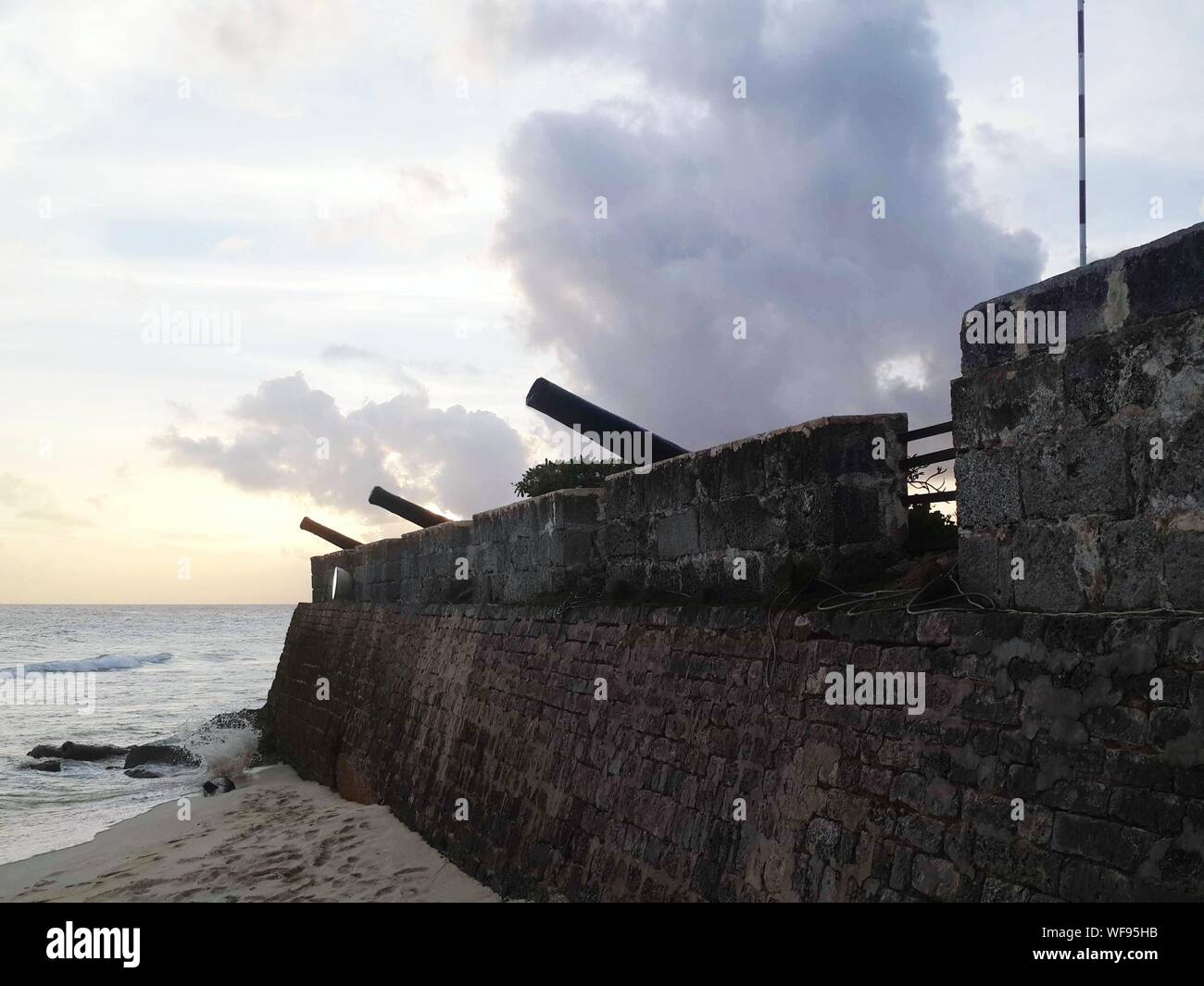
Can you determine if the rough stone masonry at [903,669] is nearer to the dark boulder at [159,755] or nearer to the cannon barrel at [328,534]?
the cannon barrel at [328,534]

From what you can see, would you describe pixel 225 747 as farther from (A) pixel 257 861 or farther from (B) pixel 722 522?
(B) pixel 722 522

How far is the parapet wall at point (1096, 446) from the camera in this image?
3.39m

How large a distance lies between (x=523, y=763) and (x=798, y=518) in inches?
123

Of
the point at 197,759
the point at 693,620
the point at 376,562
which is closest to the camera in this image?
the point at 693,620

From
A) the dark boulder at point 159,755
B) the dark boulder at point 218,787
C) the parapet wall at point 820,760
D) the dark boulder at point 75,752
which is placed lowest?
the dark boulder at point 75,752

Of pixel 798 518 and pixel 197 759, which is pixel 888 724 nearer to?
pixel 798 518

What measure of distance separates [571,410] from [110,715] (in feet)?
86.3

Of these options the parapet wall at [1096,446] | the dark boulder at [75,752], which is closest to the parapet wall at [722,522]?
the parapet wall at [1096,446]

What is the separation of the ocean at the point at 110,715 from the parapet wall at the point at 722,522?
806 cm

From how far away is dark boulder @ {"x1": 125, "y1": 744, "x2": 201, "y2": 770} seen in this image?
18.6 m

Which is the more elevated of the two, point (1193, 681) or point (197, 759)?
point (1193, 681)

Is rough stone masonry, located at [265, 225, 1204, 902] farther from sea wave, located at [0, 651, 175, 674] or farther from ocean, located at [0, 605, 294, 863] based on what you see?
sea wave, located at [0, 651, 175, 674]

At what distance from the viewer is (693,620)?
226 inches
